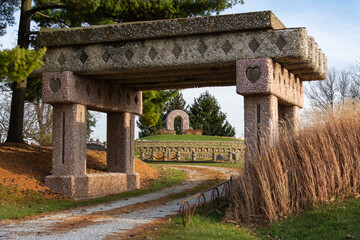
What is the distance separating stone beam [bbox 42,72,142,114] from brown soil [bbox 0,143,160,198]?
2344mm

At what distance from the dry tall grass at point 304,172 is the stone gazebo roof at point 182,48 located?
6.50ft

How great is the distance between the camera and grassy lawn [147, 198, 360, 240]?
6496 mm

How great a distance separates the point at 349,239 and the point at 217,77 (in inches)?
264

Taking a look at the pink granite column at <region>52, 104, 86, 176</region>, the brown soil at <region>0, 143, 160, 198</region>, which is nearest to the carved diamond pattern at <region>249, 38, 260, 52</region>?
the pink granite column at <region>52, 104, 86, 176</region>

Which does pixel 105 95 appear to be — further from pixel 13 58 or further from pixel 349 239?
pixel 349 239

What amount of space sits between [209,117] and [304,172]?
145 feet

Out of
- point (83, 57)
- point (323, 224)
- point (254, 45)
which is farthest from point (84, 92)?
point (323, 224)

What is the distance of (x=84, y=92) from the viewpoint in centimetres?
1163

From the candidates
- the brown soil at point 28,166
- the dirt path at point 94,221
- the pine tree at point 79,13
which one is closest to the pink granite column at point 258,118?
the dirt path at point 94,221

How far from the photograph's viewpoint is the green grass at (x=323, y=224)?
6453 millimetres

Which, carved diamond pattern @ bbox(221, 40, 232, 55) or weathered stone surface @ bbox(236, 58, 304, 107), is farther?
carved diamond pattern @ bbox(221, 40, 232, 55)

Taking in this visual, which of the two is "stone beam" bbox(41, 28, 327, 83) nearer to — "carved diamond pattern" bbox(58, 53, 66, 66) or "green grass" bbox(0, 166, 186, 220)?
"carved diamond pattern" bbox(58, 53, 66, 66)

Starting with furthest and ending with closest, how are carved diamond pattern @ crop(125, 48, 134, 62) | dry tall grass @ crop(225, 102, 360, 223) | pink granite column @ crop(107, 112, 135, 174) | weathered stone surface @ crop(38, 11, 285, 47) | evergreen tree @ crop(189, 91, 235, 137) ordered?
evergreen tree @ crop(189, 91, 235, 137), pink granite column @ crop(107, 112, 135, 174), carved diamond pattern @ crop(125, 48, 134, 62), weathered stone surface @ crop(38, 11, 285, 47), dry tall grass @ crop(225, 102, 360, 223)

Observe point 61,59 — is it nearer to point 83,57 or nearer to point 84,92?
point 83,57
